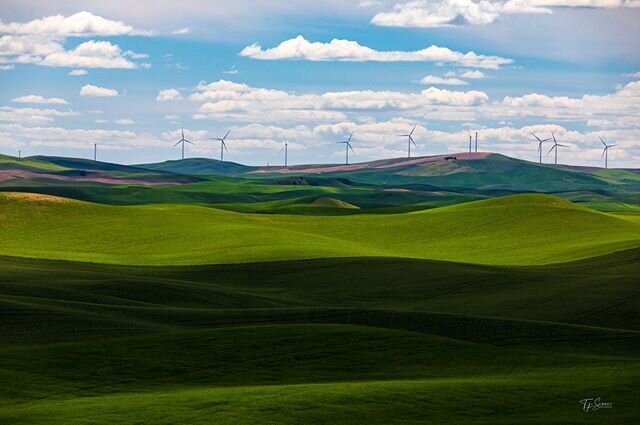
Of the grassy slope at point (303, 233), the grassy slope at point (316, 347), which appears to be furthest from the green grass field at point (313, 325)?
the grassy slope at point (303, 233)

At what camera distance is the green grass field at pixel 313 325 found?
2862cm

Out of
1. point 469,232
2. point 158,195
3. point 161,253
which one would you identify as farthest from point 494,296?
point 158,195

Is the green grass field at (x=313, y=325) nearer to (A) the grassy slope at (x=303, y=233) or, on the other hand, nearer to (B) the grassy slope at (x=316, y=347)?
(B) the grassy slope at (x=316, y=347)

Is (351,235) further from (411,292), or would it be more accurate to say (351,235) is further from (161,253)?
(411,292)

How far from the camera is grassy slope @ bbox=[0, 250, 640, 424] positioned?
28.2 meters

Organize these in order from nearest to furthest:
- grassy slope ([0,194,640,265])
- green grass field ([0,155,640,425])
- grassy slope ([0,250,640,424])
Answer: grassy slope ([0,250,640,424])
green grass field ([0,155,640,425])
grassy slope ([0,194,640,265])

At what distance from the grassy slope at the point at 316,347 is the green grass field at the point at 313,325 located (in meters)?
0.10

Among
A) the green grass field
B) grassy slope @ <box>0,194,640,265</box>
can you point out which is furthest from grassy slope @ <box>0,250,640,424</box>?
grassy slope @ <box>0,194,640,265</box>

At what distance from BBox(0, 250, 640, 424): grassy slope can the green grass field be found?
0.10 m

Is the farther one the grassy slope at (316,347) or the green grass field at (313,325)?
the green grass field at (313,325)

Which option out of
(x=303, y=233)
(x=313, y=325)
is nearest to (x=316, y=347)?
(x=313, y=325)

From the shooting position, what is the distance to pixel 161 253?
74.3m

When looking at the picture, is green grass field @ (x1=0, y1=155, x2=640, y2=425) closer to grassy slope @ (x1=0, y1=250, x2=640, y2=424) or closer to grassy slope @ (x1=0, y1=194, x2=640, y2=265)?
grassy slope @ (x1=0, y1=250, x2=640, y2=424)

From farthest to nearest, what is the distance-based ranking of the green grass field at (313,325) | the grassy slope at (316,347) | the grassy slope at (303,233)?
1. the grassy slope at (303,233)
2. the green grass field at (313,325)
3. the grassy slope at (316,347)
